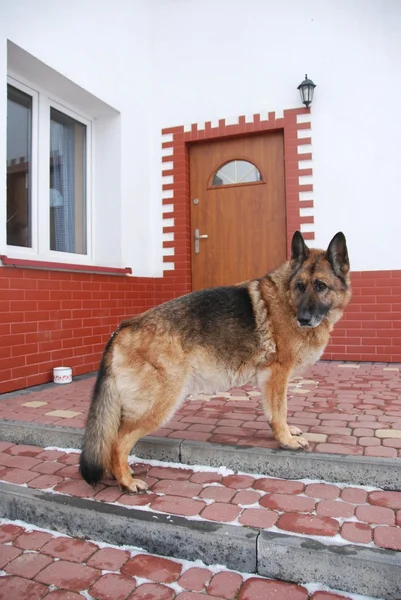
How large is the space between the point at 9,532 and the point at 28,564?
15.5 inches

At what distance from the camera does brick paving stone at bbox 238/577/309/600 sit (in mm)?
1770

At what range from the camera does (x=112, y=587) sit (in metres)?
1.85

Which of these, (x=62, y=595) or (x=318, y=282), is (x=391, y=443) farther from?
(x=62, y=595)

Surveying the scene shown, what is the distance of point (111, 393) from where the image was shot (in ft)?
8.05

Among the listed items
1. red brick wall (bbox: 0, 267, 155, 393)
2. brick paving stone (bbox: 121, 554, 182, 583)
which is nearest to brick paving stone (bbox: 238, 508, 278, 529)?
brick paving stone (bbox: 121, 554, 182, 583)

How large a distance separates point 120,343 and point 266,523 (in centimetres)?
127

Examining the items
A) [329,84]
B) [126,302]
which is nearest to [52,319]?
[126,302]

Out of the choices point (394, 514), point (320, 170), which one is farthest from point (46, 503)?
point (320, 170)

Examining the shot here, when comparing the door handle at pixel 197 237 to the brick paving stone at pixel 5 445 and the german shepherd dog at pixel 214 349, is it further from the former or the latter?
the brick paving stone at pixel 5 445

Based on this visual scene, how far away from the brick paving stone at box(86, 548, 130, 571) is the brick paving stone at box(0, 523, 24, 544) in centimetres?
51

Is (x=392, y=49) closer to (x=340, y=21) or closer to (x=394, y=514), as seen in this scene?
(x=340, y=21)

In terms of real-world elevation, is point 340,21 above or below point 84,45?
above

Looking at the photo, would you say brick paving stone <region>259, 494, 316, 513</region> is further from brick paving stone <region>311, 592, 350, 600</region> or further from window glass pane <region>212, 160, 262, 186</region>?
window glass pane <region>212, 160, 262, 186</region>

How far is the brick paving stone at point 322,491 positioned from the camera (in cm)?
236
